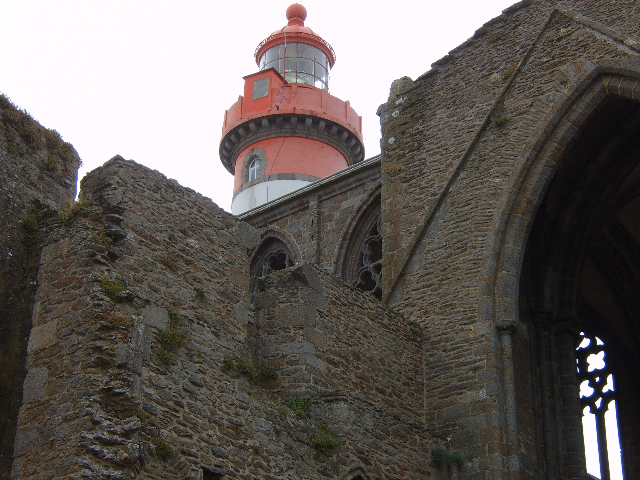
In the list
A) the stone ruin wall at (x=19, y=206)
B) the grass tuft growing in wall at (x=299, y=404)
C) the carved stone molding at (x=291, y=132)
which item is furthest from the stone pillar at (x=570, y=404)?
the carved stone molding at (x=291, y=132)

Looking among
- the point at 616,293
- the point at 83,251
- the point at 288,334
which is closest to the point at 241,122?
A: the point at 616,293

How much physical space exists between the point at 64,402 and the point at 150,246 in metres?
1.69

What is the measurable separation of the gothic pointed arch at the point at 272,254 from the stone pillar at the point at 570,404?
19.5ft

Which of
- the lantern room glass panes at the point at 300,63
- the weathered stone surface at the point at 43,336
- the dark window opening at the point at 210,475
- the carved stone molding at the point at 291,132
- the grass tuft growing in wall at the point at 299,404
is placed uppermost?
the lantern room glass panes at the point at 300,63

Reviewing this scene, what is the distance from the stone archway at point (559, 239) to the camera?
10586 millimetres

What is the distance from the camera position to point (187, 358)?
7.47 meters

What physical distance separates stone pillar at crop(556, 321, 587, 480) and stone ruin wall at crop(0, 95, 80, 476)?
6.37 metres

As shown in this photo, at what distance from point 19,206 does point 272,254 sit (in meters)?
9.22

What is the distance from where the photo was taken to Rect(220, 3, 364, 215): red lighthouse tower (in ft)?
76.7

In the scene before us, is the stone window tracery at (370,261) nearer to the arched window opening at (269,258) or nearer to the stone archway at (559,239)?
the arched window opening at (269,258)

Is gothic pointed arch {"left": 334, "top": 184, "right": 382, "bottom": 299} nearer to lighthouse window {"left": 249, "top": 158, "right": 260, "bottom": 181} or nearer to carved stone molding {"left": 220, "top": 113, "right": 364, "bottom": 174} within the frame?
lighthouse window {"left": 249, "top": 158, "right": 260, "bottom": 181}

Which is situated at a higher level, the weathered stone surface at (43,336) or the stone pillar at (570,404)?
the stone pillar at (570,404)

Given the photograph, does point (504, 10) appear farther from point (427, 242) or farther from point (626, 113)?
point (427, 242)

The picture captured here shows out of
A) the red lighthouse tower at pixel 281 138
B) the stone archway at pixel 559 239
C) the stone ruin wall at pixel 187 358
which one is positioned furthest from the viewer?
the red lighthouse tower at pixel 281 138
